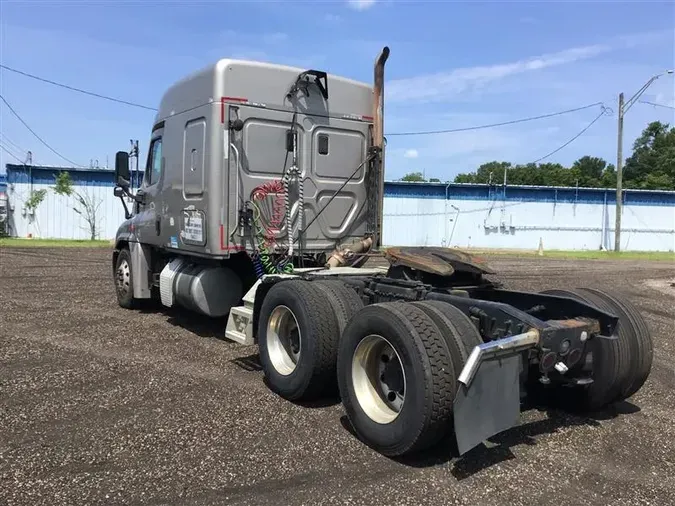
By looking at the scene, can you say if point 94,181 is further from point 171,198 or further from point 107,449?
point 107,449

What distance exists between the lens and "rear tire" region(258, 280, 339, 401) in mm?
5000

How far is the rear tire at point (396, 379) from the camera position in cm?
373

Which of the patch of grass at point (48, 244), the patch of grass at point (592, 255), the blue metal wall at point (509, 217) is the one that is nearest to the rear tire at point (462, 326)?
the patch of grass at point (592, 255)

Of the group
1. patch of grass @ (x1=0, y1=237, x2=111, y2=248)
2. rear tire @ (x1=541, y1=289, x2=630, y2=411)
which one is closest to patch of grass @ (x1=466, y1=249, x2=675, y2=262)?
patch of grass @ (x1=0, y1=237, x2=111, y2=248)

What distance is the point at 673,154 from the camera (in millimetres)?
76562

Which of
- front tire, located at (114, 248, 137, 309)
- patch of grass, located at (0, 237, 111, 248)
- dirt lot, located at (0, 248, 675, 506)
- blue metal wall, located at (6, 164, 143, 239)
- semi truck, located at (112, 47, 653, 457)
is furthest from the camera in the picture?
blue metal wall, located at (6, 164, 143, 239)

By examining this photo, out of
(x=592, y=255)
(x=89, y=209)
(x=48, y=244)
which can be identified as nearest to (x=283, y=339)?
(x=48, y=244)

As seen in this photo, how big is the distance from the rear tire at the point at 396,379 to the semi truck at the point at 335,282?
12 millimetres

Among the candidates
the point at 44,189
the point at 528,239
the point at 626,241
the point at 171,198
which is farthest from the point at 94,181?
the point at 626,241

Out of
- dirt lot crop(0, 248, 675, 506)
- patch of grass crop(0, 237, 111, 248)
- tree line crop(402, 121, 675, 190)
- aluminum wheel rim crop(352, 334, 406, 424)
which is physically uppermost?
tree line crop(402, 121, 675, 190)

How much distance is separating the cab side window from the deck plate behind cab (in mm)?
4299

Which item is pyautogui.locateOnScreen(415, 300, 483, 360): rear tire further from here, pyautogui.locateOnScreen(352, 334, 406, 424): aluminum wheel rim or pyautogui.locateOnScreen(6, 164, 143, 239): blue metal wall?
pyautogui.locateOnScreen(6, 164, 143, 239): blue metal wall

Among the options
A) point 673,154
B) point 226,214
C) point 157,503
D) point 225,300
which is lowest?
point 157,503

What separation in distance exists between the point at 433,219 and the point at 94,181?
76.0 ft
